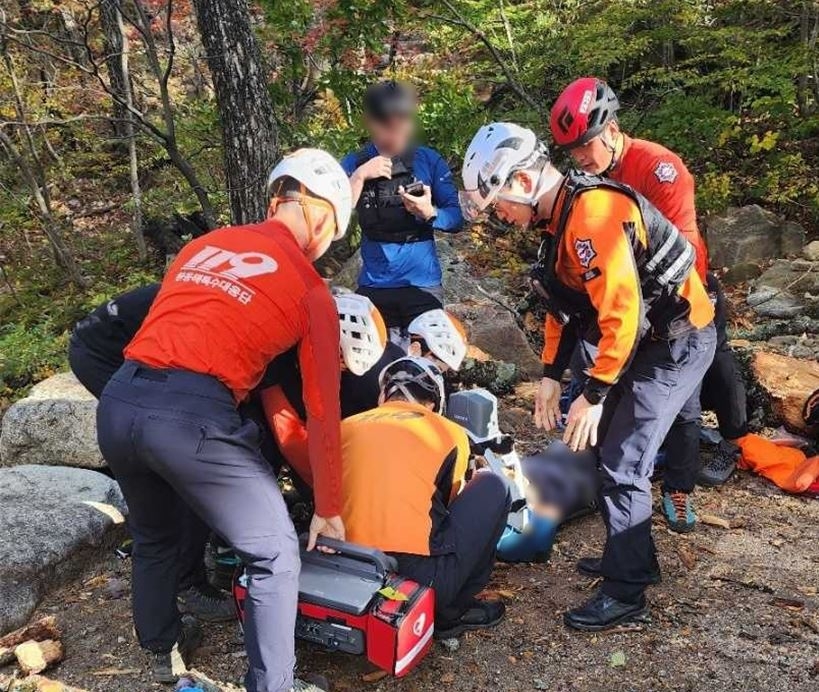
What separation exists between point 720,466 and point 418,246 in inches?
97.4

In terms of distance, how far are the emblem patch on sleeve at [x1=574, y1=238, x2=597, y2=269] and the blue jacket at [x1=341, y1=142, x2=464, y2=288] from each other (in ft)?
6.03

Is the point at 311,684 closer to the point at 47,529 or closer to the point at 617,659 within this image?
the point at 617,659

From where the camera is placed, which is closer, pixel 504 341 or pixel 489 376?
pixel 489 376

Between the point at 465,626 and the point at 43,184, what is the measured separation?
30.0 feet

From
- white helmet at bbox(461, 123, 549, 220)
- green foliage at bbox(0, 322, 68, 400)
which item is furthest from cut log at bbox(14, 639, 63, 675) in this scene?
green foliage at bbox(0, 322, 68, 400)

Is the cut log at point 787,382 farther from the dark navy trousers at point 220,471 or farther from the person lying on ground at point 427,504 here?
the dark navy trousers at point 220,471

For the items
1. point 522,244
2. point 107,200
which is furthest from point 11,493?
point 107,200

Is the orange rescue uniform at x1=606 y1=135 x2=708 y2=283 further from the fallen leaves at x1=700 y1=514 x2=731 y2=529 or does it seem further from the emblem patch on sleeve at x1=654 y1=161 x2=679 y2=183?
the fallen leaves at x1=700 y1=514 x2=731 y2=529

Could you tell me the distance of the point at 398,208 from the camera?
4.56 m

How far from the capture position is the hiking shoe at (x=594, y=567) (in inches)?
144

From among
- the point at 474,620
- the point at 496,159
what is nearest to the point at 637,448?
the point at 474,620

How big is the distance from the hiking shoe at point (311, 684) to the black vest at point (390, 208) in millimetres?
2658

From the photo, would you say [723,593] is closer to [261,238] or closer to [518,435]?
[518,435]

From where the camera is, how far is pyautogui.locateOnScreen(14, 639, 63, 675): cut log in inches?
125
